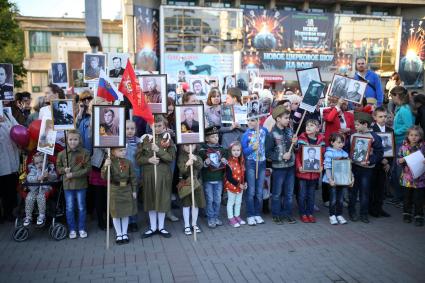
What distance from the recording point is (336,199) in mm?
6359

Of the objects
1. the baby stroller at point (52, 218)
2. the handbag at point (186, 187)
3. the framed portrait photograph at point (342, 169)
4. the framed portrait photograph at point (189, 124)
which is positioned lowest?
Result: the baby stroller at point (52, 218)

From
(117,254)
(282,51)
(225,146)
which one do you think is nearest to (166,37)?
(282,51)

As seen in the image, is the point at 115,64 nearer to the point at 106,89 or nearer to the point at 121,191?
the point at 106,89

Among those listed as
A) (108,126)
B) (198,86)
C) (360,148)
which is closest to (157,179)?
(108,126)

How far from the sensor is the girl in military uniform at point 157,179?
5.61 m

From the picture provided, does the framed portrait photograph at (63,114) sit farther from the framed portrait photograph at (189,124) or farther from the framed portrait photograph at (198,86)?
the framed portrait photograph at (198,86)

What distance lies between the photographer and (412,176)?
20.5 feet

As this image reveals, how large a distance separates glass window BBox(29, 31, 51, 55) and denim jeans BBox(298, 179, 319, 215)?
4669 cm

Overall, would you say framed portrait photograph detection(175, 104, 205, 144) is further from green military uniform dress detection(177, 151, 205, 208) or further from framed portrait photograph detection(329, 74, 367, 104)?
framed portrait photograph detection(329, 74, 367, 104)

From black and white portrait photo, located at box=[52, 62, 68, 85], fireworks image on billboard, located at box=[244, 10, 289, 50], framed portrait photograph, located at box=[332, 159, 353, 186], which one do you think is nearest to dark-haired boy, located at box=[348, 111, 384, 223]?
framed portrait photograph, located at box=[332, 159, 353, 186]

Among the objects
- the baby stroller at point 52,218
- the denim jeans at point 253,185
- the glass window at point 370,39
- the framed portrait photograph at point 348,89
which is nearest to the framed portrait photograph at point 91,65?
the baby stroller at point 52,218

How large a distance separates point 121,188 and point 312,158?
3129mm

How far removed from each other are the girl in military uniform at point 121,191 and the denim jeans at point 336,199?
331 centimetres

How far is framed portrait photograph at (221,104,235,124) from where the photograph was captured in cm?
693
